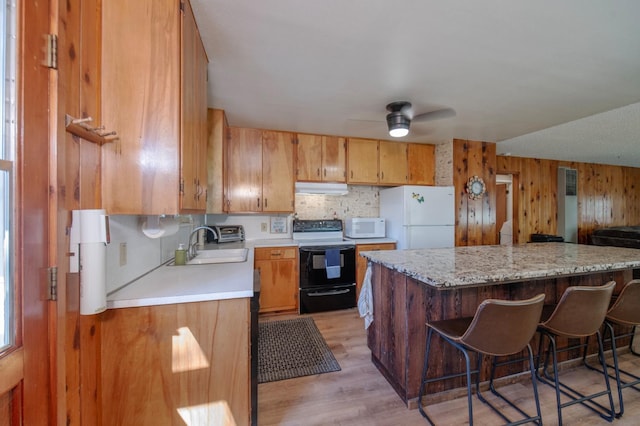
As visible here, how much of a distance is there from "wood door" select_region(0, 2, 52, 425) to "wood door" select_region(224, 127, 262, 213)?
2.32 m

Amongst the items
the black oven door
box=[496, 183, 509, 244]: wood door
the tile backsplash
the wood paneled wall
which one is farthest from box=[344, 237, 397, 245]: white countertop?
box=[496, 183, 509, 244]: wood door

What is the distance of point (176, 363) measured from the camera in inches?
46.4

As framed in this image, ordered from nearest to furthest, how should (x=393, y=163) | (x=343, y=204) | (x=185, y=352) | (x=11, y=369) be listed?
1. (x=11, y=369)
2. (x=185, y=352)
3. (x=393, y=163)
4. (x=343, y=204)

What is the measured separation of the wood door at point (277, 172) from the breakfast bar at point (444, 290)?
64.8 inches

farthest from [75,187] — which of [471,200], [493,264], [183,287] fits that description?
[471,200]

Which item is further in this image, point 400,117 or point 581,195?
point 581,195

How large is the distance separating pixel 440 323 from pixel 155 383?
156 centimetres

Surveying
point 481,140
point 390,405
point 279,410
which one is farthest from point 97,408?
point 481,140

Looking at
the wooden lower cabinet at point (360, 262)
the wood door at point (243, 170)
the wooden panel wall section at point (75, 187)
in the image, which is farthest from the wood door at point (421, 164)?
the wooden panel wall section at point (75, 187)

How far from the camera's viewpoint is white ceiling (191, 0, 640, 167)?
52.1 inches

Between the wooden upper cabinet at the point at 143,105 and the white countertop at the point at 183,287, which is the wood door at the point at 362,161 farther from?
the wooden upper cabinet at the point at 143,105

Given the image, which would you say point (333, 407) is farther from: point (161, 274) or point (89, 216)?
point (89, 216)

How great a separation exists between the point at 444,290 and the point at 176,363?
5.32 feet

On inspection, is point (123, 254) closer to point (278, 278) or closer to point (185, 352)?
point (185, 352)
